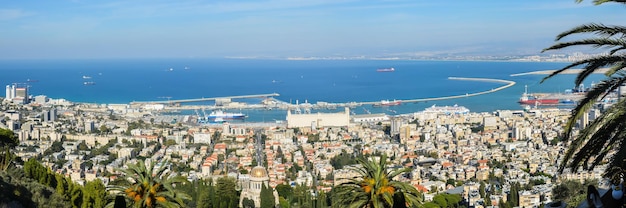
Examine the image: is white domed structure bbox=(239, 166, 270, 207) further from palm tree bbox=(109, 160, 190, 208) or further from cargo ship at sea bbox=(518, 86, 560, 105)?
cargo ship at sea bbox=(518, 86, 560, 105)

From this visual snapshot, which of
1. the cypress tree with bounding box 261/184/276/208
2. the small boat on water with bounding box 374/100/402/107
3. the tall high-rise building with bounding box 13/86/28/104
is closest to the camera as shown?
the cypress tree with bounding box 261/184/276/208

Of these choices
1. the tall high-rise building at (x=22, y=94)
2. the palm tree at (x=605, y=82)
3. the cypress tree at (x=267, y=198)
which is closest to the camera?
the palm tree at (x=605, y=82)

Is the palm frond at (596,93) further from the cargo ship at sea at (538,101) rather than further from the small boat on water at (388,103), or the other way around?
the small boat on water at (388,103)

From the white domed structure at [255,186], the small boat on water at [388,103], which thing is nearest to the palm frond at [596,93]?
the white domed structure at [255,186]

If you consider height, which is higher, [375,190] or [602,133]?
[602,133]

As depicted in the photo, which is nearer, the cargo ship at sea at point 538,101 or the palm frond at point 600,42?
the palm frond at point 600,42

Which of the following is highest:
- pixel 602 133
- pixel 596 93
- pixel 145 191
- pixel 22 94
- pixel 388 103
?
pixel 596 93

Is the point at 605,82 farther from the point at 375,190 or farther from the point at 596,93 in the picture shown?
the point at 375,190

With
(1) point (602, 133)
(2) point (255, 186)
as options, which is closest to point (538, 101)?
(2) point (255, 186)

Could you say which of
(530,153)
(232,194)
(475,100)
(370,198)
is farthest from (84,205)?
(475,100)

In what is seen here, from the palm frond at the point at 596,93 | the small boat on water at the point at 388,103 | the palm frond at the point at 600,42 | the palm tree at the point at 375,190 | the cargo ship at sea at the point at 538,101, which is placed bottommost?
the small boat on water at the point at 388,103

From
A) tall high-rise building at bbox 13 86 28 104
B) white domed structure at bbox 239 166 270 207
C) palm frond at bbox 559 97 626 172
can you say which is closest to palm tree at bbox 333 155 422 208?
palm frond at bbox 559 97 626 172
